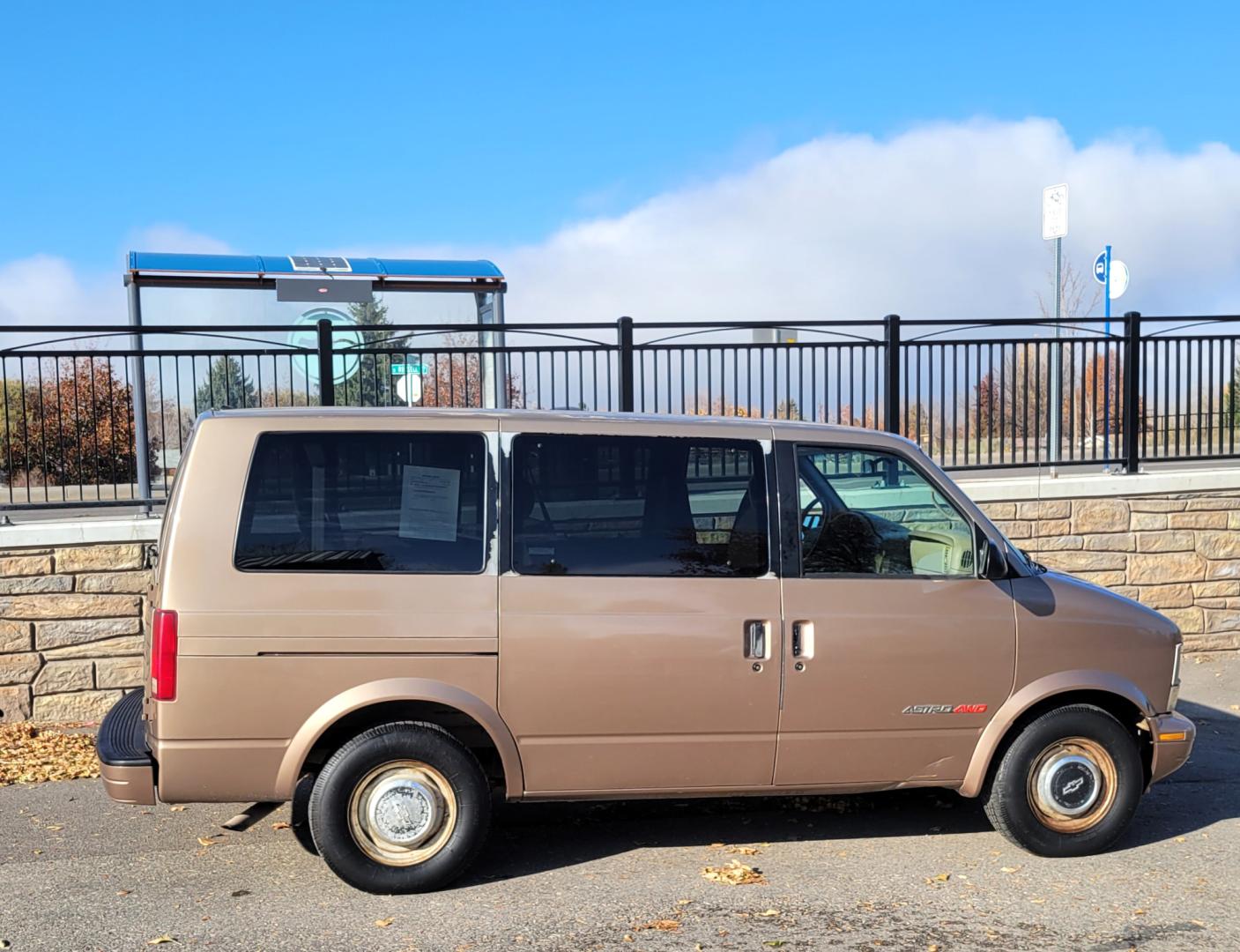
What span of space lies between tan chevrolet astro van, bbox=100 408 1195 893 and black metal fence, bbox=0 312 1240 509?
2.50 metres

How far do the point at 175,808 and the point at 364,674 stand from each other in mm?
2041

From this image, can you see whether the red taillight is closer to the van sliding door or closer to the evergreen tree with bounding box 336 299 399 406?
the van sliding door

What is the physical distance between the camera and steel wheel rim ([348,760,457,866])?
4.61 metres

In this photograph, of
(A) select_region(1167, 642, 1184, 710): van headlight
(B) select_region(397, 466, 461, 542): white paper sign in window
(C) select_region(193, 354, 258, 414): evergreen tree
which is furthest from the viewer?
(C) select_region(193, 354, 258, 414): evergreen tree

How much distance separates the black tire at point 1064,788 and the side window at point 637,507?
1456 millimetres

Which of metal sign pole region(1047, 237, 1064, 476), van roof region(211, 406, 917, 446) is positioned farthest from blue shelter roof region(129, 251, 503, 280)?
van roof region(211, 406, 917, 446)

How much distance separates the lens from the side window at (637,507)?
15.7 feet

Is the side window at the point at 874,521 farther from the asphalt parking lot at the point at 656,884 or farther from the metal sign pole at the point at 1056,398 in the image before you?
the metal sign pole at the point at 1056,398

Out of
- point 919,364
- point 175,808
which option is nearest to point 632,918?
point 175,808

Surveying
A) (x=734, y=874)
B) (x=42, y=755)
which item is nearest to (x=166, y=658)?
(x=734, y=874)

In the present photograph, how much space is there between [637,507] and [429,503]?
0.85 m

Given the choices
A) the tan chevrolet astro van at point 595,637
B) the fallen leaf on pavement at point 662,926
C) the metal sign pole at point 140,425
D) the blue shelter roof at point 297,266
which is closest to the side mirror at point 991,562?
the tan chevrolet astro van at point 595,637

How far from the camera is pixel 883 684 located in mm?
4965

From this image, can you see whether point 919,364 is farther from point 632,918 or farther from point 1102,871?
point 632,918
